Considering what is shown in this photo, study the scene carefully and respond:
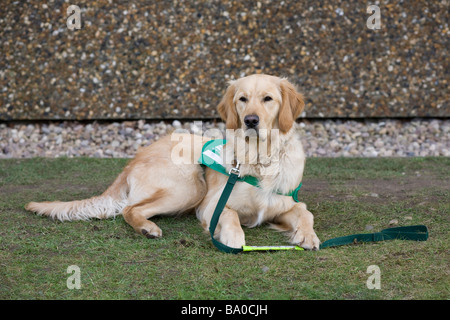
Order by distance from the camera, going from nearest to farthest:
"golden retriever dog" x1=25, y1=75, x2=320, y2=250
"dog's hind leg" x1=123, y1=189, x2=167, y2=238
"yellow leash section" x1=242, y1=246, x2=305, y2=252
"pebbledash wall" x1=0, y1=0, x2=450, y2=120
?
"yellow leash section" x1=242, y1=246, x2=305, y2=252
"dog's hind leg" x1=123, y1=189, x2=167, y2=238
"golden retriever dog" x1=25, y1=75, x2=320, y2=250
"pebbledash wall" x1=0, y1=0, x2=450, y2=120

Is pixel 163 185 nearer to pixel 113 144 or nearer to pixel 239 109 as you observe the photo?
pixel 239 109

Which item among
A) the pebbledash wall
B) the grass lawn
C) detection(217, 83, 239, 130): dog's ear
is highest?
the pebbledash wall

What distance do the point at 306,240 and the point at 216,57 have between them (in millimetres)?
4792

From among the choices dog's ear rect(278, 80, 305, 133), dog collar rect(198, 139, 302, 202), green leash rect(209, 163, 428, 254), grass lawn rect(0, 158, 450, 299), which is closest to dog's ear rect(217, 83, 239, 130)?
dog collar rect(198, 139, 302, 202)

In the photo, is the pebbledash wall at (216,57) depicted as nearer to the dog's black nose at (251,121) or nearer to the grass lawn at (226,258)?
the grass lawn at (226,258)

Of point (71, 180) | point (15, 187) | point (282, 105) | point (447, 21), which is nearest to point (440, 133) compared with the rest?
point (447, 21)

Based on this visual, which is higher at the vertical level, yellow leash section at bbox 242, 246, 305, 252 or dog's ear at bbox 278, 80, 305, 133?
dog's ear at bbox 278, 80, 305, 133

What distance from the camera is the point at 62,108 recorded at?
7.25m

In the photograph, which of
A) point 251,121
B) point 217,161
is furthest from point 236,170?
point 251,121

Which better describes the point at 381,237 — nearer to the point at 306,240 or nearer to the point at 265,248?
the point at 306,240

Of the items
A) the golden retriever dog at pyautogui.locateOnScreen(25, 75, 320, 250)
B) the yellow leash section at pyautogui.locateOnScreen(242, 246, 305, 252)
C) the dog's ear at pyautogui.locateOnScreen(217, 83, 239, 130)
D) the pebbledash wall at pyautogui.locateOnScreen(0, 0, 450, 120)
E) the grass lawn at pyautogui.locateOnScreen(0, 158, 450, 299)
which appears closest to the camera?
the grass lawn at pyautogui.locateOnScreen(0, 158, 450, 299)

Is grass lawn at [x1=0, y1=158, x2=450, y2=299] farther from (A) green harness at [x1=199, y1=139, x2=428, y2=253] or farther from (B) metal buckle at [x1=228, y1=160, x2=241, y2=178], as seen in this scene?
(B) metal buckle at [x1=228, y1=160, x2=241, y2=178]

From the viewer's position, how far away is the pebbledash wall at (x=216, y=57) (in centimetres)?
726

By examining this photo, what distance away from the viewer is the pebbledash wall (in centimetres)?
726
